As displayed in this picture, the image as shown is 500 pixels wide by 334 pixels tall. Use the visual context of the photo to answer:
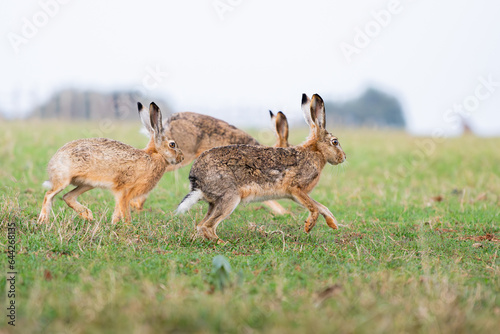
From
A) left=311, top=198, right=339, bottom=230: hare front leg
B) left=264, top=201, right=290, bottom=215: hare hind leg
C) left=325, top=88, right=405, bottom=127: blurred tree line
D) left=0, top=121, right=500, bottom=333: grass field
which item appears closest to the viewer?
left=0, top=121, right=500, bottom=333: grass field

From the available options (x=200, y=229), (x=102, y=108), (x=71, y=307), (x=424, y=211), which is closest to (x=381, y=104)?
(x=102, y=108)

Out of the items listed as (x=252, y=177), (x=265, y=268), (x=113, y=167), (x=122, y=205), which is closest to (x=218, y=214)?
(x=252, y=177)

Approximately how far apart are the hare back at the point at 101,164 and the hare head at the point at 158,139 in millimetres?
371

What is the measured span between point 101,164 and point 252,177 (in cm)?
207

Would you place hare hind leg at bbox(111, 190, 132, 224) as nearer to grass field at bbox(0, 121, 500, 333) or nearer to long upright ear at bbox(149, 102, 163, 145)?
grass field at bbox(0, 121, 500, 333)

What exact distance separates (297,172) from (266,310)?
3605mm

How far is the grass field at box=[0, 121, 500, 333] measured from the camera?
12.0 feet

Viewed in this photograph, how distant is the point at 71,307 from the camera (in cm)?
385

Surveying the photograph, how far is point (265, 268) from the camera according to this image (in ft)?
17.8

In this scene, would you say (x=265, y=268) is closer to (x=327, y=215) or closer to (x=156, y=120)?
(x=327, y=215)

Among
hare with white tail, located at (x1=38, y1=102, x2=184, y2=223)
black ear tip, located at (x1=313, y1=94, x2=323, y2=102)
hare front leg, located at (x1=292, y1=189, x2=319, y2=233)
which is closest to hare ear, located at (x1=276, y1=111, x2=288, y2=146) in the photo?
black ear tip, located at (x1=313, y1=94, x2=323, y2=102)

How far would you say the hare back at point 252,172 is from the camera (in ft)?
22.3

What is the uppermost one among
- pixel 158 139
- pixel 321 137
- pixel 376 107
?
pixel 321 137

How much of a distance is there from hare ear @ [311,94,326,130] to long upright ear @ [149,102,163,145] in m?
2.21
